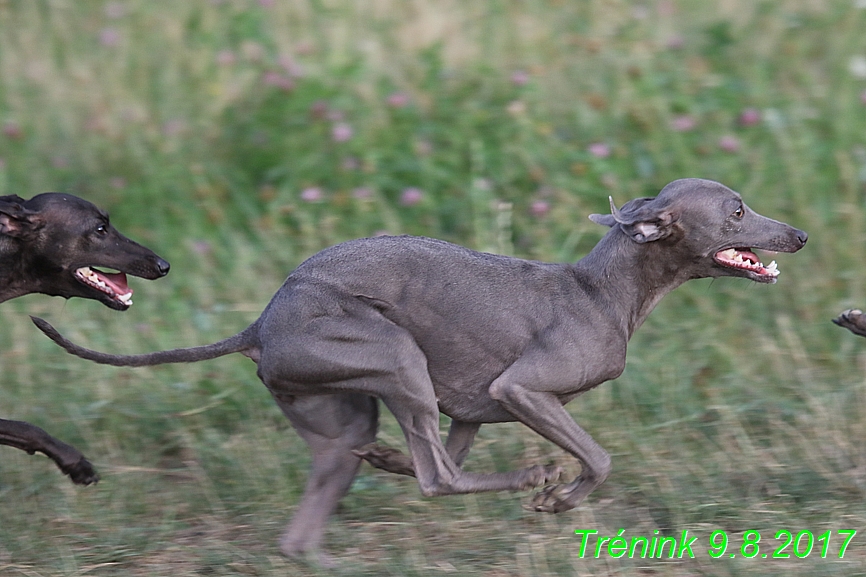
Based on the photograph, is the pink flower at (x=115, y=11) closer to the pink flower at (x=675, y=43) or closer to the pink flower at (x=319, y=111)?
the pink flower at (x=319, y=111)

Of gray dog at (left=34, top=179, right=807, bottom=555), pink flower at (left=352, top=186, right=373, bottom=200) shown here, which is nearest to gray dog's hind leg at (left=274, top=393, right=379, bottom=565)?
gray dog at (left=34, top=179, right=807, bottom=555)

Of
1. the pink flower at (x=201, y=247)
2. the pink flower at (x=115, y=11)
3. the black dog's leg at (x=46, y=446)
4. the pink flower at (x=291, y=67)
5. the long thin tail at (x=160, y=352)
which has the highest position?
the pink flower at (x=115, y=11)

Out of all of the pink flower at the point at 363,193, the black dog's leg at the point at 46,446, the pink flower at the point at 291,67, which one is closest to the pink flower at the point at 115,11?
the pink flower at the point at 291,67

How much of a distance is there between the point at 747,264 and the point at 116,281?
264 centimetres

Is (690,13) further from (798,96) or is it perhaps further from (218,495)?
(218,495)

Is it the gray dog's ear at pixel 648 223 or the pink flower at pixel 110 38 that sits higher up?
the pink flower at pixel 110 38

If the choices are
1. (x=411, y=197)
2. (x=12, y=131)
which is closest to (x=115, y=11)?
(x=12, y=131)

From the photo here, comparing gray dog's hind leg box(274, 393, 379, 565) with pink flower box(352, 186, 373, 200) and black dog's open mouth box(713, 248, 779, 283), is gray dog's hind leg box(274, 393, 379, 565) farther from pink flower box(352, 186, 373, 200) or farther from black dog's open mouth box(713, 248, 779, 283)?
pink flower box(352, 186, 373, 200)

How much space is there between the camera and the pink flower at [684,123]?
275 inches

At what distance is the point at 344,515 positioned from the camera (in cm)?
492

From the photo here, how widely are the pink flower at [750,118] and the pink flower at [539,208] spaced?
4.45 ft

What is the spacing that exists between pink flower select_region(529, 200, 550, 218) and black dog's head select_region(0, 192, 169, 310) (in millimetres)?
2360

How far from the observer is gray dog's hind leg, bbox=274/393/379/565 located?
4496mm

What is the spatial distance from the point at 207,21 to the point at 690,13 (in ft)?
11.1
